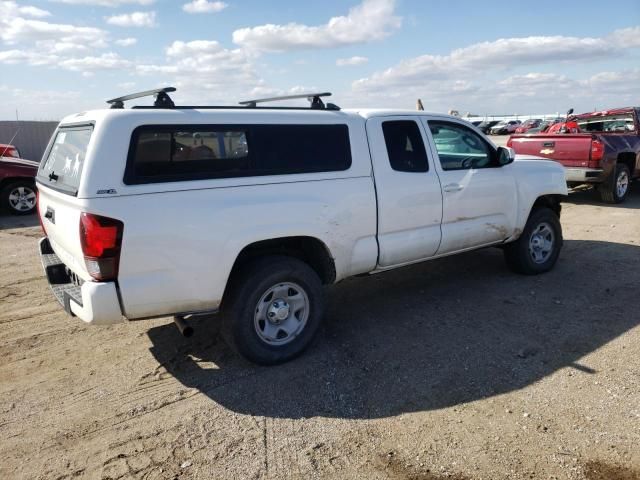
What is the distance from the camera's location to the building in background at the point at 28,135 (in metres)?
18.0

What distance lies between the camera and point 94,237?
3133 millimetres

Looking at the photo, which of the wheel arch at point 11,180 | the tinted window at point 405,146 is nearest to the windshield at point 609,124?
the tinted window at point 405,146

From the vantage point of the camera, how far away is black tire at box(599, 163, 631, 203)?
10297mm

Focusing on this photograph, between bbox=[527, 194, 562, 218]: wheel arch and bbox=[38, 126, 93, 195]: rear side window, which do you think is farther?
bbox=[527, 194, 562, 218]: wheel arch

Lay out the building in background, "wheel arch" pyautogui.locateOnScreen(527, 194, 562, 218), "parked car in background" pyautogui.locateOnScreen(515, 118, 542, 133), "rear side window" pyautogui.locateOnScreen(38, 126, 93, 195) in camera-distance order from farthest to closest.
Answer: "parked car in background" pyautogui.locateOnScreen(515, 118, 542, 133) < the building in background < "wheel arch" pyautogui.locateOnScreen(527, 194, 562, 218) < "rear side window" pyautogui.locateOnScreen(38, 126, 93, 195)

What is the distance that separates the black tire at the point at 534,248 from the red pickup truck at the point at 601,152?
4.81 meters

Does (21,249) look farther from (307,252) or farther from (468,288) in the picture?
(468,288)

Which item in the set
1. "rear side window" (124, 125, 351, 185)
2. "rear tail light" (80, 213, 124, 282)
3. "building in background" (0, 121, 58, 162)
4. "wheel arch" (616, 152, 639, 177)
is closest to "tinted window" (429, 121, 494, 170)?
"rear side window" (124, 125, 351, 185)

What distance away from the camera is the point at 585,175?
33.0ft

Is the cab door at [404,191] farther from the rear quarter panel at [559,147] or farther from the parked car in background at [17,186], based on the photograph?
the parked car in background at [17,186]

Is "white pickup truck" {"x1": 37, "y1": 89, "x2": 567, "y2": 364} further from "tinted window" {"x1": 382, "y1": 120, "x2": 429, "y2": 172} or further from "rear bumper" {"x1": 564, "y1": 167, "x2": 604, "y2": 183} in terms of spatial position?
"rear bumper" {"x1": 564, "y1": 167, "x2": 604, "y2": 183}

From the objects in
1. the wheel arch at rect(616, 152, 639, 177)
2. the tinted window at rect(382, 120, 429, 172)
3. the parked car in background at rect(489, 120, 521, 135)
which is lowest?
the wheel arch at rect(616, 152, 639, 177)

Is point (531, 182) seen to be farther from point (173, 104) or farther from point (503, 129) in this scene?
point (503, 129)

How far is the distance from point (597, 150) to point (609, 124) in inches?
82.3
